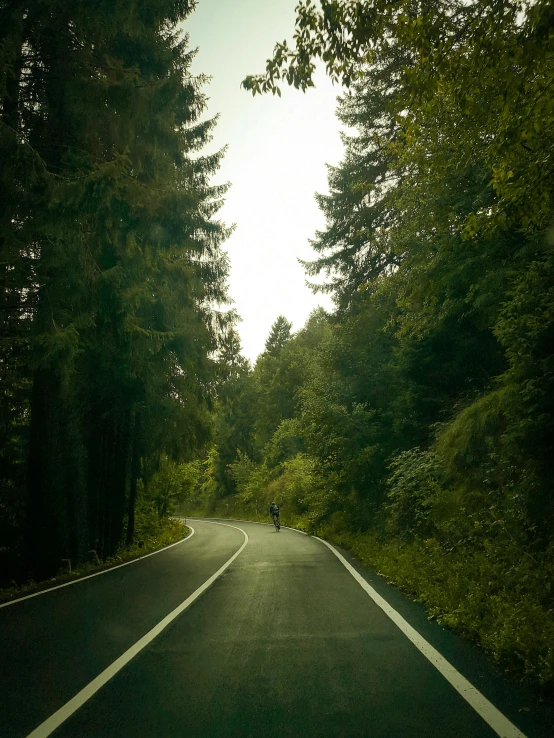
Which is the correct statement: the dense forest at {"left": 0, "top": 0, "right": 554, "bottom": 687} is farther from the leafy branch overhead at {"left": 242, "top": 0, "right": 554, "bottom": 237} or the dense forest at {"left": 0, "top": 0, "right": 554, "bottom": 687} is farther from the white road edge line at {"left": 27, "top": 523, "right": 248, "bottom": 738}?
the white road edge line at {"left": 27, "top": 523, "right": 248, "bottom": 738}

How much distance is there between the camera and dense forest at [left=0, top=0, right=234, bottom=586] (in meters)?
9.52

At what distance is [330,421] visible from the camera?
20.3 meters

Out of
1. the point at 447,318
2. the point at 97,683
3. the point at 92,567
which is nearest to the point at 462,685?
the point at 97,683

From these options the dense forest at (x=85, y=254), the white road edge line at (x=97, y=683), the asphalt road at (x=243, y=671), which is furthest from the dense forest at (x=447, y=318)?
the dense forest at (x=85, y=254)

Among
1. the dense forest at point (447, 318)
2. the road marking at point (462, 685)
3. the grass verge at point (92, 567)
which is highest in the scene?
the dense forest at point (447, 318)

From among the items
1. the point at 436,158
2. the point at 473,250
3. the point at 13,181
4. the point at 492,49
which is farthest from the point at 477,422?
the point at 13,181

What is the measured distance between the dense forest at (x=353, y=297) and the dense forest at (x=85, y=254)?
6 cm

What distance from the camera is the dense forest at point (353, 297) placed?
5.01m

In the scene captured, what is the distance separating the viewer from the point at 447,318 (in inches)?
551

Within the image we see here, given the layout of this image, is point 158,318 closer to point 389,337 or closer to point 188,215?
point 188,215

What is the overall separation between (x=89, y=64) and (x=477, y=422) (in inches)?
423

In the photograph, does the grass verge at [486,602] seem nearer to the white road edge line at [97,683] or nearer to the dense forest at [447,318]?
the dense forest at [447,318]

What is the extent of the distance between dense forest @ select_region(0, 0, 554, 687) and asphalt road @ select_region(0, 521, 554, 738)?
0.88 metres

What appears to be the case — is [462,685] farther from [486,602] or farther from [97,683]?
[97,683]
